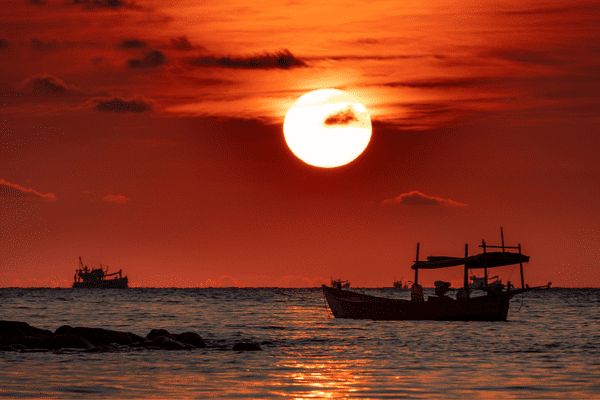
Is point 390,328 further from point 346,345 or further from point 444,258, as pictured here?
point 346,345

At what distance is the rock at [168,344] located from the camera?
4934 centimetres

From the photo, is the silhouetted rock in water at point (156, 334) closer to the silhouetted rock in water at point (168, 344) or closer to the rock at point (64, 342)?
the silhouetted rock in water at point (168, 344)

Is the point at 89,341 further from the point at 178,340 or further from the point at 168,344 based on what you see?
the point at 178,340

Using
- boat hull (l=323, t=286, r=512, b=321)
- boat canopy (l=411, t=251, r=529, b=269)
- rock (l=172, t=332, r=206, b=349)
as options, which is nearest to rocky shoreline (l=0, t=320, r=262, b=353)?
rock (l=172, t=332, r=206, b=349)

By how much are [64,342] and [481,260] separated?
30872 mm

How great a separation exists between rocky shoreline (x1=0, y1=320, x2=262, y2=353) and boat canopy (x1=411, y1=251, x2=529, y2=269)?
22.1m

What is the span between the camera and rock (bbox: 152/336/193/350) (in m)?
49.3

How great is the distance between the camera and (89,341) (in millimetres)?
50062

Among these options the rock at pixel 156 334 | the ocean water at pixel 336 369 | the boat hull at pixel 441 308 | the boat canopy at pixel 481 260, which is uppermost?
the boat canopy at pixel 481 260

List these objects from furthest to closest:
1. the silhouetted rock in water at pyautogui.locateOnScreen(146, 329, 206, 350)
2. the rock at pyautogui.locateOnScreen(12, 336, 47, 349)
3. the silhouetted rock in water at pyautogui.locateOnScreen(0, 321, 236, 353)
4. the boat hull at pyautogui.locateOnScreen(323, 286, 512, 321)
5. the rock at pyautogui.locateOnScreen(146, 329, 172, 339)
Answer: the boat hull at pyautogui.locateOnScreen(323, 286, 512, 321) < the rock at pyautogui.locateOnScreen(146, 329, 172, 339) < the silhouetted rock in water at pyautogui.locateOnScreen(146, 329, 206, 350) < the silhouetted rock in water at pyautogui.locateOnScreen(0, 321, 236, 353) < the rock at pyautogui.locateOnScreen(12, 336, 47, 349)

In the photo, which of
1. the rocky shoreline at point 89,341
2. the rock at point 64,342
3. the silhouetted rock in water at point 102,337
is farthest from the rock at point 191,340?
the rock at point 64,342

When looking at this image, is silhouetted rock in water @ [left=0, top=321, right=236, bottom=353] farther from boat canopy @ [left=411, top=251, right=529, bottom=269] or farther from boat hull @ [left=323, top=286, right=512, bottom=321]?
boat hull @ [left=323, top=286, right=512, bottom=321]

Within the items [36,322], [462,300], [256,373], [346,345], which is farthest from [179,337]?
[36,322]

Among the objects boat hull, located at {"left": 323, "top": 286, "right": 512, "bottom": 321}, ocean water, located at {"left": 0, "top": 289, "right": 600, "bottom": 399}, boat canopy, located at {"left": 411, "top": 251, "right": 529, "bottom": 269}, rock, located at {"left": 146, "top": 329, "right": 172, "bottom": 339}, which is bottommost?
ocean water, located at {"left": 0, "top": 289, "right": 600, "bottom": 399}
